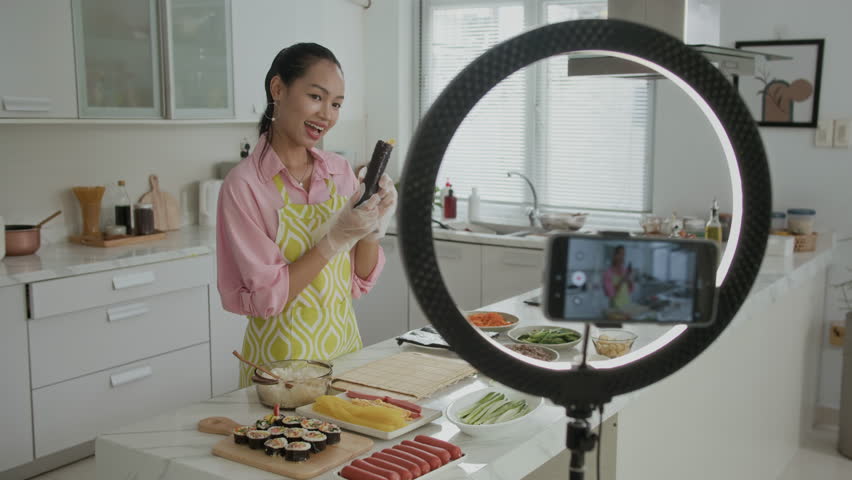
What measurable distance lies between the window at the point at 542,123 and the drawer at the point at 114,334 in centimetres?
155

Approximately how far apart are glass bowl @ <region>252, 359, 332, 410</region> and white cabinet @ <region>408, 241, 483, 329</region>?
228 cm

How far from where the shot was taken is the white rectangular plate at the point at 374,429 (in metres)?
1.36

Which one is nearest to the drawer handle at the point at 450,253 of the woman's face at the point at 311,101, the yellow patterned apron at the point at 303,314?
the yellow patterned apron at the point at 303,314

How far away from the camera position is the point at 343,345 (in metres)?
2.02

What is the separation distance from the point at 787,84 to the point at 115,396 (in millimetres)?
3096

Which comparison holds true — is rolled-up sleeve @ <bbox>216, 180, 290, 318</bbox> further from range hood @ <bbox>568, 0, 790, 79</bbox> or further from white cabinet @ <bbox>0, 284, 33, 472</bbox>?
white cabinet @ <bbox>0, 284, 33, 472</bbox>

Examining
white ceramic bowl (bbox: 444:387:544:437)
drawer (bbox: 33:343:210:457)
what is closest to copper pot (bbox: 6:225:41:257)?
drawer (bbox: 33:343:210:457)

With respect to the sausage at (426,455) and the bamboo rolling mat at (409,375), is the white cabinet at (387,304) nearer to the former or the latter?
the bamboo rolling mat at (409,375)

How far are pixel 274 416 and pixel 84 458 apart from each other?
7.16ft

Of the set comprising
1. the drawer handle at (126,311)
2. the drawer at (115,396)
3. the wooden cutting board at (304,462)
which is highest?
the wooden cutting board at (304,462)

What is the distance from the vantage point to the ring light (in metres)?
0.52

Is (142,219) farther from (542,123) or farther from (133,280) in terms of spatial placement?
(542,123)

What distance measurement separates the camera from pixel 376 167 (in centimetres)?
163

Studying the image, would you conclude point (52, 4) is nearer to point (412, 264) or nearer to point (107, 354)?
point (107, 354)
